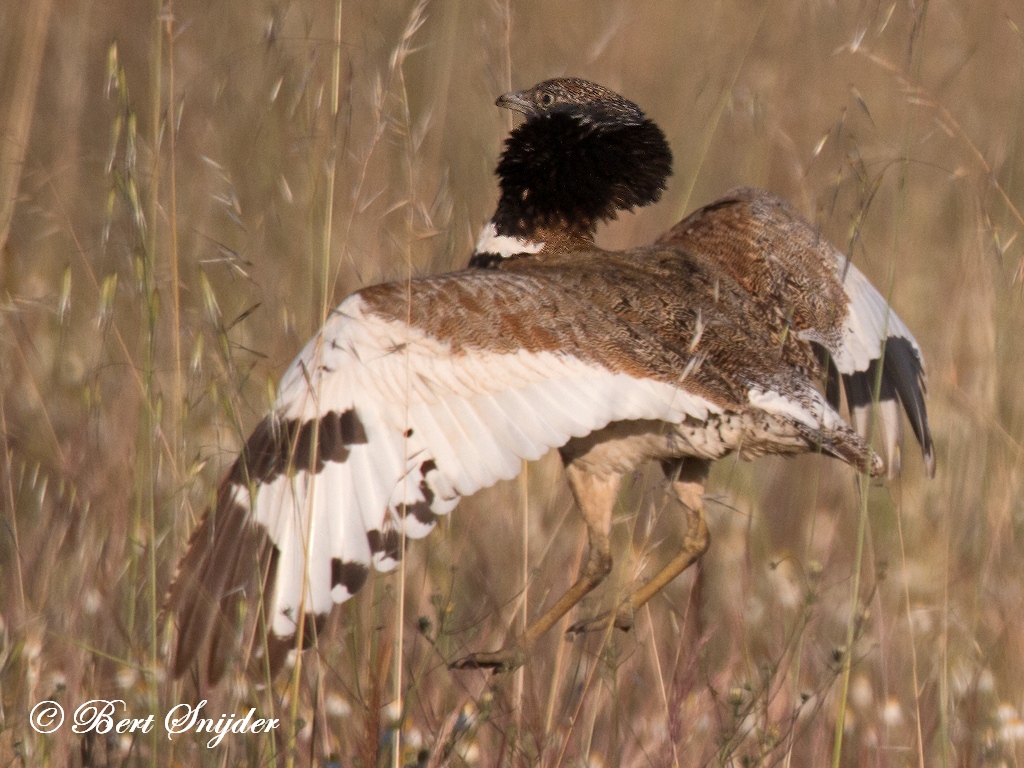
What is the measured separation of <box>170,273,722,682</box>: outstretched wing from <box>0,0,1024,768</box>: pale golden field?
0.41 ft

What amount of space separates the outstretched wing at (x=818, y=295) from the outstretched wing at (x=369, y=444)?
97cm

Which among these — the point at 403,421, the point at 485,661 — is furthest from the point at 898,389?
the point at 403,421

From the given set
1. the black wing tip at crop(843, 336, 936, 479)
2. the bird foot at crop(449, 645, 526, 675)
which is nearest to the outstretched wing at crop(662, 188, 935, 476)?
the black wing tip at crop(843, 336, 936, 479)

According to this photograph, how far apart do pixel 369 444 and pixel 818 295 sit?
1.69 meters

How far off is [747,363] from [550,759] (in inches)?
43.7

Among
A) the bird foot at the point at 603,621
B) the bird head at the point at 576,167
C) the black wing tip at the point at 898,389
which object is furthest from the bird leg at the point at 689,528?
the bird head at the point at 576,167

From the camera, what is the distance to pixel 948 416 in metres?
6.20

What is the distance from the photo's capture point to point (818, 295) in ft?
14.2

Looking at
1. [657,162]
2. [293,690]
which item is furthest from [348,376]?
[657,162]

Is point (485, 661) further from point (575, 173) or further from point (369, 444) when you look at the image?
point (575, 173)

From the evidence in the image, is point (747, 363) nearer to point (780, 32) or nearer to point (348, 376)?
point (348, 376)

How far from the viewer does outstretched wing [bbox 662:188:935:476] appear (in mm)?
4273

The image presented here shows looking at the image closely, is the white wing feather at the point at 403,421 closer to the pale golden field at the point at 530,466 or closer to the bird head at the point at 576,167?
the pale golden field at the point at 530,466

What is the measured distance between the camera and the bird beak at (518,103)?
438 cm
